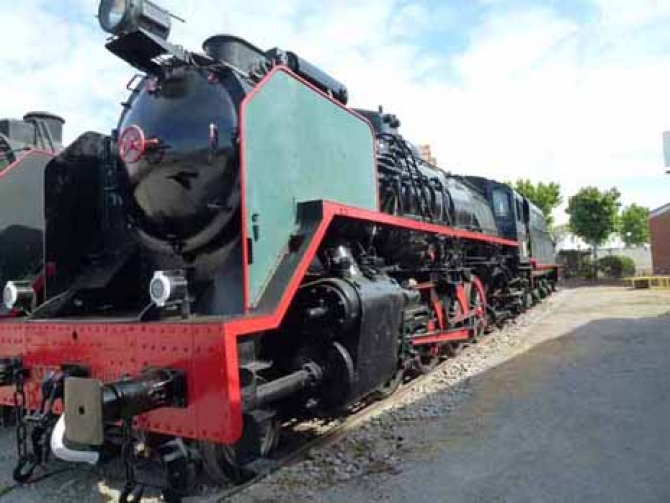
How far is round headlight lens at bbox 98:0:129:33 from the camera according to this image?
3.88m

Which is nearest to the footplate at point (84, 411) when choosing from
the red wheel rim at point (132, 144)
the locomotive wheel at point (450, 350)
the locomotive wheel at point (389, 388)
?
the red wheel rim at point (132, 144)

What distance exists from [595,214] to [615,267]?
3423 millimetres

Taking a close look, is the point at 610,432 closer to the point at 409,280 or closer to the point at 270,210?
the point at 409,280

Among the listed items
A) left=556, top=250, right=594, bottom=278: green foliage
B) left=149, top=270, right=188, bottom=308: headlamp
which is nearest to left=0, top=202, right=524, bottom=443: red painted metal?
left=149, top=270, right=188, bottom=308: headlamp

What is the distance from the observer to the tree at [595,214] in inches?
1282

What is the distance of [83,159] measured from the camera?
4.82 metres

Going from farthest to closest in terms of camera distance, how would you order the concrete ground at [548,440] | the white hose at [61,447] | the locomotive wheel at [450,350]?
the locomotive wheel at [450,350]
the concrete ground at [548,440]
the white hose at [61,447]

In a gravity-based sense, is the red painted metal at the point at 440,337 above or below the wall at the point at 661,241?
below

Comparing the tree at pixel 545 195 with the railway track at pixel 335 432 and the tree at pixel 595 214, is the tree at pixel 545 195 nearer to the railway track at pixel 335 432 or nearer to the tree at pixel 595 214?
the tree at pixel 595 214

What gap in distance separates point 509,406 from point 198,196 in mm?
3464

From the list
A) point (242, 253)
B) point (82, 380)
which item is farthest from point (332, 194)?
point (82, 380)

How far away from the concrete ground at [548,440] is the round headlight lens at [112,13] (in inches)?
139

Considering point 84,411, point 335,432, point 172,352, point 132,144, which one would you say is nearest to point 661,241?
point 335,432

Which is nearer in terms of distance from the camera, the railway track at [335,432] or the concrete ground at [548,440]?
the concrete ground at [548,440]
